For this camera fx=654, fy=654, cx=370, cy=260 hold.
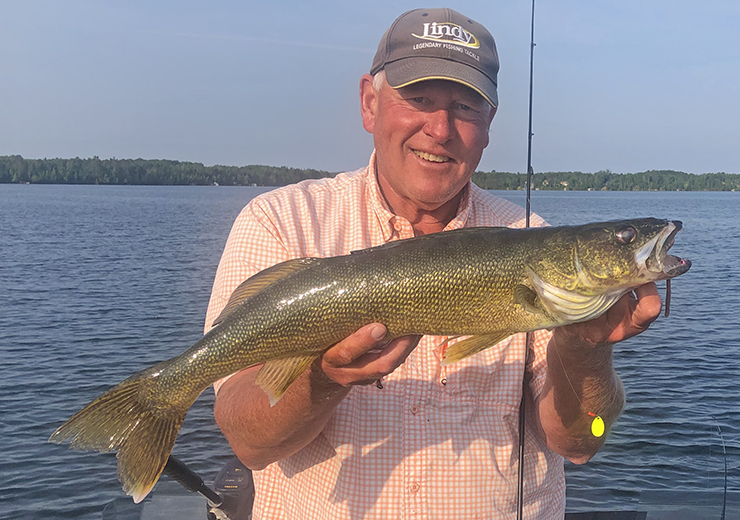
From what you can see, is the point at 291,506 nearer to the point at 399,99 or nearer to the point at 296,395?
the point at 296,395

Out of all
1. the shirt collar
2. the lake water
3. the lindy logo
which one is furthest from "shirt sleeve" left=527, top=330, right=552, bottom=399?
the lake water

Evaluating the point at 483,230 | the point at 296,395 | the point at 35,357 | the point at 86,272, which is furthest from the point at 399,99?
the point at 86,272

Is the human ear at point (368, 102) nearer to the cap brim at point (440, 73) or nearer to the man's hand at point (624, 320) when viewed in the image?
the cap brim at point (440, 73)

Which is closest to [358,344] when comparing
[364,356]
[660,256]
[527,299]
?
[364,356]

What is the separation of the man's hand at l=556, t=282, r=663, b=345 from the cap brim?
1.31 meters

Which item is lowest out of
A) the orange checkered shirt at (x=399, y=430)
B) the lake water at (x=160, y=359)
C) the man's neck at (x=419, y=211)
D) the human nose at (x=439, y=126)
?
the lake water at (x=160, y=359)

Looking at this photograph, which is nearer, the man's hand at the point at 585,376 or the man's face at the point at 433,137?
the man's hand at the point at 585,376

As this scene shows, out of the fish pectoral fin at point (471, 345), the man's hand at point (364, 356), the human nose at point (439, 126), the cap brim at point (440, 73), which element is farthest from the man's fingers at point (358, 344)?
the cap brim at point (440, 73)

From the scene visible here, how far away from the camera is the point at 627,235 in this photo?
3.01 metres

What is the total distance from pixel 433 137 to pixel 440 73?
0.35 m

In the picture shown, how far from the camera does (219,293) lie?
349 centimetres

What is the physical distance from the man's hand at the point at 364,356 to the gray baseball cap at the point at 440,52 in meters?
1.46

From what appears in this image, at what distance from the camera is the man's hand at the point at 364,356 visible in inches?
110

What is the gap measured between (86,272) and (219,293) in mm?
25819
